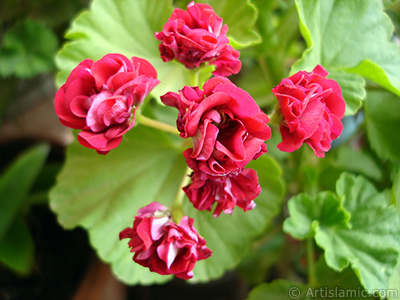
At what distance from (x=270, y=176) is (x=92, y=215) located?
0.30 metres

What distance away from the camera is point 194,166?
1.22 ft

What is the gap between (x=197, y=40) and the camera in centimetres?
41

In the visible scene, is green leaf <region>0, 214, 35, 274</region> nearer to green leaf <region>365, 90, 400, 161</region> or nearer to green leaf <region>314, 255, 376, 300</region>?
green leaf <region>314, 255, 376, 300</region>

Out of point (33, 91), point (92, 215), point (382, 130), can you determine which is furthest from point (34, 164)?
point (382, 130)

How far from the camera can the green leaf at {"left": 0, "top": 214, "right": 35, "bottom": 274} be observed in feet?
2.44

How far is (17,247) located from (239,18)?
0.63 meters

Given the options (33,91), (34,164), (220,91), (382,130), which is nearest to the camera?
(220,91)

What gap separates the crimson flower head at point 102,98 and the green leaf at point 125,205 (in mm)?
217

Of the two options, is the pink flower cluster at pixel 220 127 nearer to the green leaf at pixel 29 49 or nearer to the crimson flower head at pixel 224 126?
the crimson flower head at pixel 224 126

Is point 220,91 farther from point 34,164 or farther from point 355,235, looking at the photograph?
point 34,164

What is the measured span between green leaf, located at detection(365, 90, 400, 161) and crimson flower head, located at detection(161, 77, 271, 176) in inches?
14.9

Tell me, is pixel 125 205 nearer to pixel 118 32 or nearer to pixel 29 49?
pixel 118 32

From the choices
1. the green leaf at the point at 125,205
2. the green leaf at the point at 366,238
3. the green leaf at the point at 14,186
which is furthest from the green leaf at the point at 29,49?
the green leaf at the point at 366,238

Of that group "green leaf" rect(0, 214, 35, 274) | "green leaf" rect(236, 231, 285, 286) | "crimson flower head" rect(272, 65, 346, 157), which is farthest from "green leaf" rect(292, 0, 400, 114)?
"green leaf" rect(0, 214, 35, 274)
